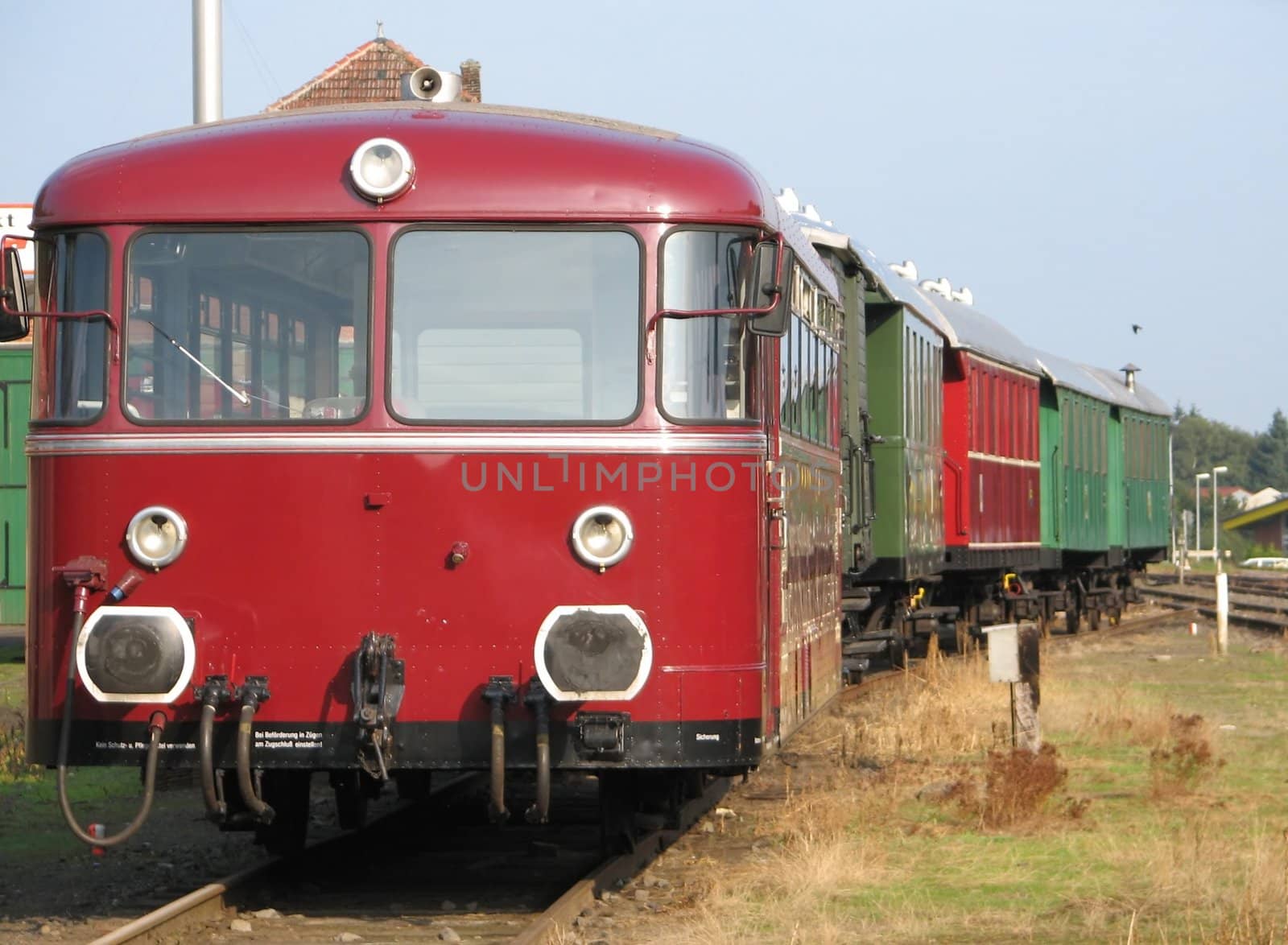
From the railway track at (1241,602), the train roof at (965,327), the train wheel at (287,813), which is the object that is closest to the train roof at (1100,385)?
the train roof at (965,327)

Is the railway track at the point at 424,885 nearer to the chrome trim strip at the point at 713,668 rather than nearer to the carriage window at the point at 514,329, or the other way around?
the chrome trim strip at the point at 713,668

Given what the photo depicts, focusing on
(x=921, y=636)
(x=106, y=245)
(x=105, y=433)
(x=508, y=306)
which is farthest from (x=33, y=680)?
(x=921, y=636)

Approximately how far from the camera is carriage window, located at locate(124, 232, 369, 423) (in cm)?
755

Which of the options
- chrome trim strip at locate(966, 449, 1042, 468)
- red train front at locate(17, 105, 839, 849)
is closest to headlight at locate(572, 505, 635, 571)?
red train front at locate(17, 105, 839, 849)

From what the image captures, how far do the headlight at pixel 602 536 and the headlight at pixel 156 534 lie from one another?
144 centimetres

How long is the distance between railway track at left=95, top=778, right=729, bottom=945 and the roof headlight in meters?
2.71

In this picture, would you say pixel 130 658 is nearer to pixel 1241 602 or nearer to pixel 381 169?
pixel 381 169

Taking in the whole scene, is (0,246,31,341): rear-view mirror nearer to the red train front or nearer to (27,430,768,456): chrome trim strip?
the red train front

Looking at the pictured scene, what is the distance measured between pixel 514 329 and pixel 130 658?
1796 mm

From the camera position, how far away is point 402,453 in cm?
748

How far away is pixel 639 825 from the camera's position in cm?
896

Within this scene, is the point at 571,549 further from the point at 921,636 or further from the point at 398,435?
the point at 921,636

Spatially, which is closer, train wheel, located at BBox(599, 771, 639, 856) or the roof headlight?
the roof headlight

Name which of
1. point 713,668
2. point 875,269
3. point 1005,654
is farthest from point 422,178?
point 875,269
